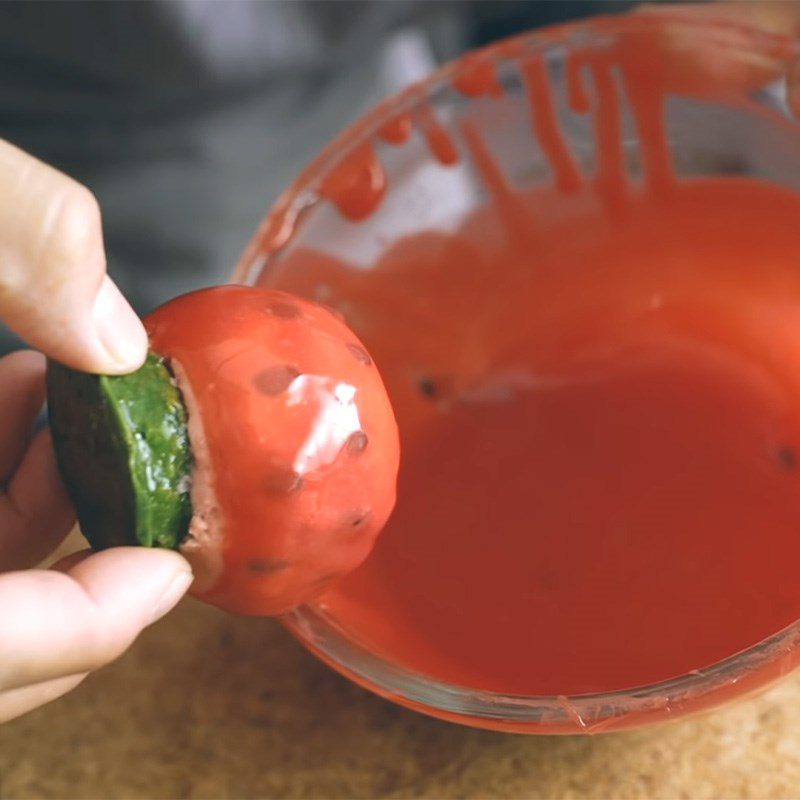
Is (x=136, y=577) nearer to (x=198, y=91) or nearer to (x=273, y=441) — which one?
(x=273, y=441)

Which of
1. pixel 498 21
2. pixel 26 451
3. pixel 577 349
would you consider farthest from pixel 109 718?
pixel 498 21

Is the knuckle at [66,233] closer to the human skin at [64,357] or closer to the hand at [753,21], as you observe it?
the human skin at [64,357]

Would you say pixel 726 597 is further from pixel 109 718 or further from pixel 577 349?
pixel 109 718

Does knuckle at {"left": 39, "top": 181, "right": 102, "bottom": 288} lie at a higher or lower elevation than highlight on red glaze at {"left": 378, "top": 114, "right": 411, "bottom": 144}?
higher

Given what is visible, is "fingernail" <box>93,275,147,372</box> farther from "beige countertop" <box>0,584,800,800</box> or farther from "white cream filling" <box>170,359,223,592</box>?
"beige countertop" <box>0,584,800,800</box>

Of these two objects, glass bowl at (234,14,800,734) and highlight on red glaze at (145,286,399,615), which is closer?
highlight on red glaze at (145,286,399,615)

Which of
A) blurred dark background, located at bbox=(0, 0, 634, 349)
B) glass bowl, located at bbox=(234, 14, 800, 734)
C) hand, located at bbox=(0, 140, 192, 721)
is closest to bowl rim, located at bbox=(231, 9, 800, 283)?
glass bowl, located at bbox=(234, 14, 800, 734)
